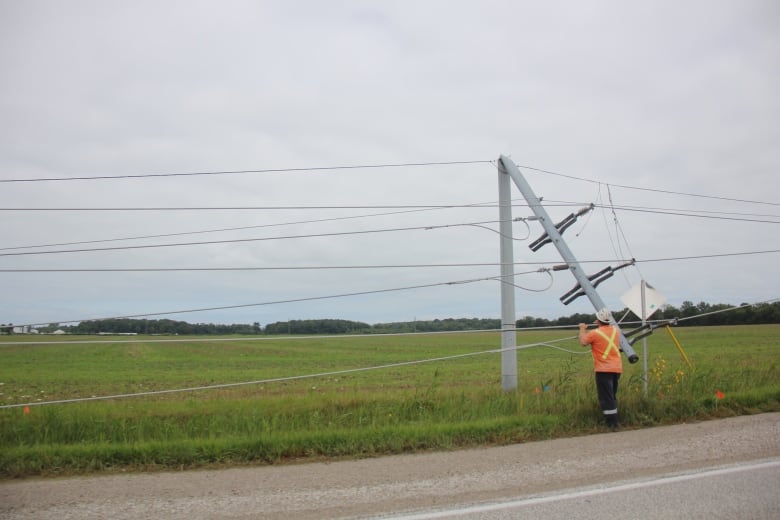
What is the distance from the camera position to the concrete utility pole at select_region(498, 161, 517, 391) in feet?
35.1

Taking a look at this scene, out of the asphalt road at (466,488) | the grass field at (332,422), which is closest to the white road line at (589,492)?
the asphalt road at (466,488)

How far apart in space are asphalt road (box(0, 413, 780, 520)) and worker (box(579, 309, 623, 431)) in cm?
112

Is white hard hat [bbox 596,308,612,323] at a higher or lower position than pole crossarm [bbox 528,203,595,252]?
lower

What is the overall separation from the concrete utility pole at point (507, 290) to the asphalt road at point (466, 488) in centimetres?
333

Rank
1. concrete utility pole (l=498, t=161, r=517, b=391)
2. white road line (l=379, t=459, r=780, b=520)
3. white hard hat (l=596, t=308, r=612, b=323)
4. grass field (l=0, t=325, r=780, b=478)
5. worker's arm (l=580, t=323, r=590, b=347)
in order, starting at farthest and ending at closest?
concrete utility pole (l=498, t=161, r=517, b=391), white hard hat (l=596, t=308, r=612, b=323), worker's arm (l=580, t=323, r=590, b=347), grass field (l=0, t=325, r=780, b=478), white road line (l=379, t=459, r=780, b=520)

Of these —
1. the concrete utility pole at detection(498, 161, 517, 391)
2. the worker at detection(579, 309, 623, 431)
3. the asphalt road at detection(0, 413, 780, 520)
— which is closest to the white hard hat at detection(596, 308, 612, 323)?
the worker at detection(579, 309, 623, 431)

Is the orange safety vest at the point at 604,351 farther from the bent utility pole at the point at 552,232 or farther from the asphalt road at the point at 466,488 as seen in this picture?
the bent utility pole at the point at 552,232

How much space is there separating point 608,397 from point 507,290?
306 centimetres

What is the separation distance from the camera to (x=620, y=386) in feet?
33.3

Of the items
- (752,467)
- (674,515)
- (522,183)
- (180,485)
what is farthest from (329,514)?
(522,183)

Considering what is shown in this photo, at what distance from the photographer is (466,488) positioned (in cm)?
568

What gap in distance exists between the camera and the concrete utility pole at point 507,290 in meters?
10.7

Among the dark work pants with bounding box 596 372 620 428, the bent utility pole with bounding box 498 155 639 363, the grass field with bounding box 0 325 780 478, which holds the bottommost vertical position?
the grass field with bounding box 0 325 780 478

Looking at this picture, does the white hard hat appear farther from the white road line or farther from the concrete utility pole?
the white road line
